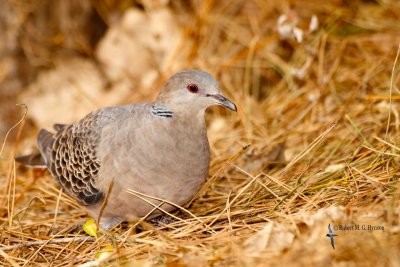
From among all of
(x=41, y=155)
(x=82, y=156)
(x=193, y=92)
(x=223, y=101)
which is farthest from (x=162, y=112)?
(x=41, y=155)

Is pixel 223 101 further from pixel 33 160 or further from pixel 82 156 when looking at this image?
pixel 33 160

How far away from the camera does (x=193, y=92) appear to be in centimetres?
344

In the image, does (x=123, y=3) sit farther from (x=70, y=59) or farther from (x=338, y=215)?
(x=338, y=215)

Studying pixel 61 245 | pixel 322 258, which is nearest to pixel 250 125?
pixel 61 245

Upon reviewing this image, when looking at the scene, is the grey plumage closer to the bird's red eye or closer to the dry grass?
the bird's red eye

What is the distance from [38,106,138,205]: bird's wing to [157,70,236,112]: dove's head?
0.41 m

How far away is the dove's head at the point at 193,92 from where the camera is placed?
3.42 m

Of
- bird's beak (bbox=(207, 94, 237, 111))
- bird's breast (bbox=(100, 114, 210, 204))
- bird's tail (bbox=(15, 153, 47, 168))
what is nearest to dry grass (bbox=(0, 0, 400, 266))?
bird's tail (bbox=(15, 153, 47, 168))

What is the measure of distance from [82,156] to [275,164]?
151 cm

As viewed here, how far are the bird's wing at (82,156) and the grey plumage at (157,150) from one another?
13 mm

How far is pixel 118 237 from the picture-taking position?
343cm

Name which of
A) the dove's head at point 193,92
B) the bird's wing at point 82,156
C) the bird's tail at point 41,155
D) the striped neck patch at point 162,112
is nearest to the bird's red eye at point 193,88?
the dove's head at point 193,92

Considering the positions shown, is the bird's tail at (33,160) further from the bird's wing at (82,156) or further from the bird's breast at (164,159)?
the bird's breast at (164,159)

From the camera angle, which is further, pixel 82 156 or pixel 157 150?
pixel 82 156
